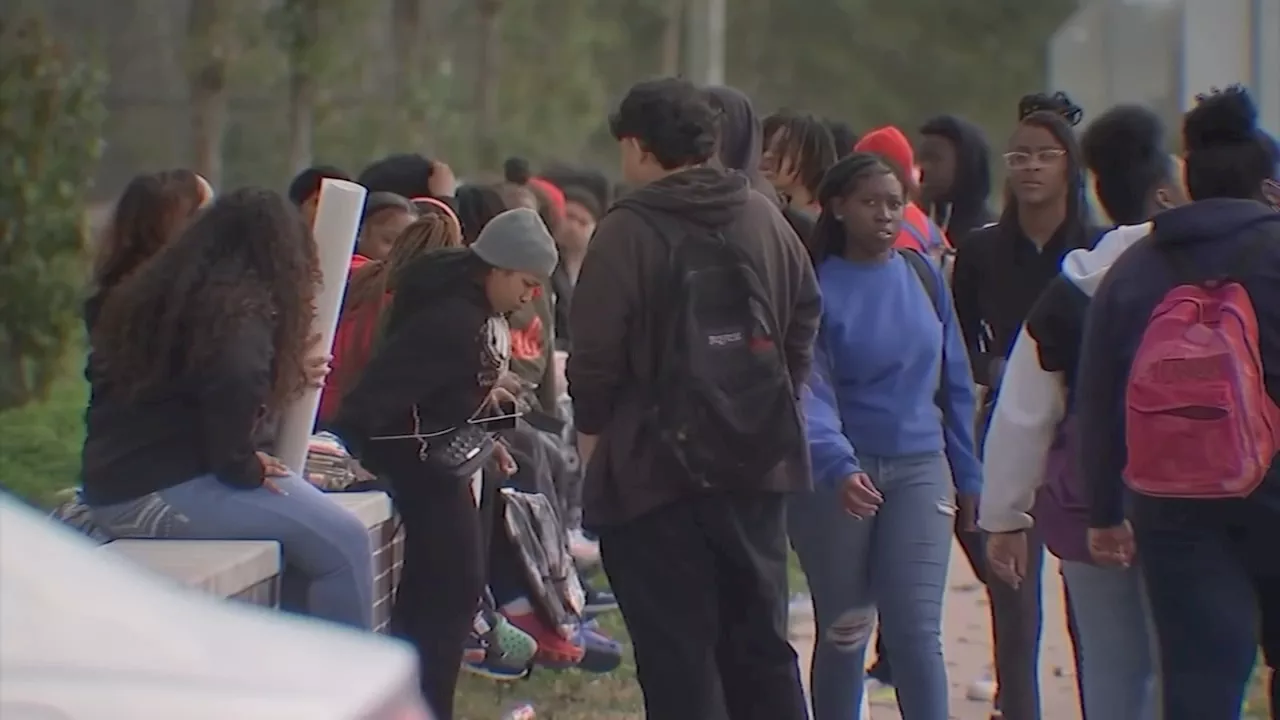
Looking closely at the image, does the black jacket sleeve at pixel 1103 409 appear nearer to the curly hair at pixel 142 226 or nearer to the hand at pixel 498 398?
the hand at pixel 498 398

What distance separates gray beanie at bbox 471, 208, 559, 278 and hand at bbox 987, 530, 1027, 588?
1.51 meters

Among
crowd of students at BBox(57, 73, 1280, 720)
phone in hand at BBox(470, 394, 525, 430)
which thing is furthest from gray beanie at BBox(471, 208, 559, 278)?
phone in hand at BBox(470, 394, 525, 430)

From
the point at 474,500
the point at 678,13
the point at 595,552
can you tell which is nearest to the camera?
the point at 474,500

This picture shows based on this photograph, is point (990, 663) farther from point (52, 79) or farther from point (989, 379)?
point (52, 79)

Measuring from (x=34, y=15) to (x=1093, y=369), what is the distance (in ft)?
37.0

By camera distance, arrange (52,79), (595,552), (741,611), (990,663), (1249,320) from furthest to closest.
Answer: (52,79)
(595,552)
(990,663)
(741,611)
(1249,320)

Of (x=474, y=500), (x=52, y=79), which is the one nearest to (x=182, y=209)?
(x=474, y=500)

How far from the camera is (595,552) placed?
962 cm

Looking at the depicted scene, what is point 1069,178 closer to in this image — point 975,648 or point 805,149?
point 805,149

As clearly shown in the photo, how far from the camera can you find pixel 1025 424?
5.14 metres

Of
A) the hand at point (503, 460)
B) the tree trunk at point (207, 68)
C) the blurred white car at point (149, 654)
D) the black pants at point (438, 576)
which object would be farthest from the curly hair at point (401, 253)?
the tree trunk at point (207, 68)

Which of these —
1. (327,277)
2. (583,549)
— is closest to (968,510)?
(327,277)

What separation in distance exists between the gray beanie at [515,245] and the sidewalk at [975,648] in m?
2.21

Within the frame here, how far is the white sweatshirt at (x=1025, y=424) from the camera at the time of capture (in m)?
5.12
